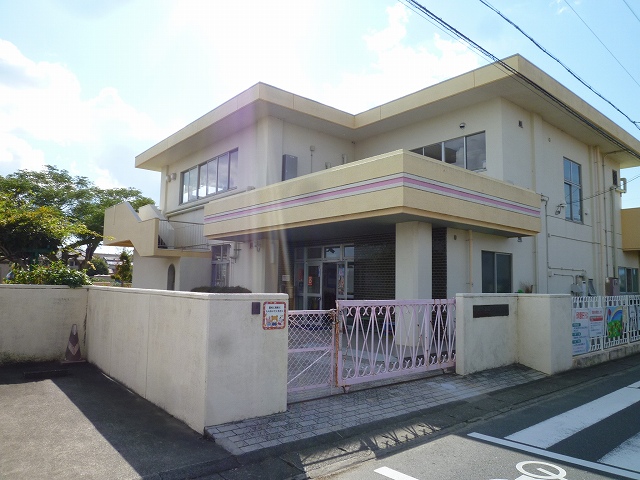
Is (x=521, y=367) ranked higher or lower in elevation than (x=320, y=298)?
lower

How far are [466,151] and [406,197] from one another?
6.02 metres

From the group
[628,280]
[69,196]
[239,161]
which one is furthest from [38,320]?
[69,196]

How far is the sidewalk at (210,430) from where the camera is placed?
4461 mm

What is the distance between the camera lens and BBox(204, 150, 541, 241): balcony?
9602 mm

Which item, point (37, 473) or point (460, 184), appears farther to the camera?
point (460, 184)

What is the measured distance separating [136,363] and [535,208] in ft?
35.9

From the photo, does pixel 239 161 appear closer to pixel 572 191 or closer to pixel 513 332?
pixel 513 332

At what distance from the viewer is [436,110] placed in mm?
14688

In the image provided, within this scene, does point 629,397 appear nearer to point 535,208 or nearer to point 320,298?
point 535,208

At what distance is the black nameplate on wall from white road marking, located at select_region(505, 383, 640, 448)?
88.8 inches

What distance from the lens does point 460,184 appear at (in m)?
10.6

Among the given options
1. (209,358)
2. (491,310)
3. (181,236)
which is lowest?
(209,358)

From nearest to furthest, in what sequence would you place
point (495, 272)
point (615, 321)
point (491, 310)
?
point (491, 310) → point (615, 321) → point (495, 272)

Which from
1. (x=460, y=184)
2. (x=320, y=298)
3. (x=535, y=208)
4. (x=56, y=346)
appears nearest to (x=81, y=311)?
(x=56, y=346)
